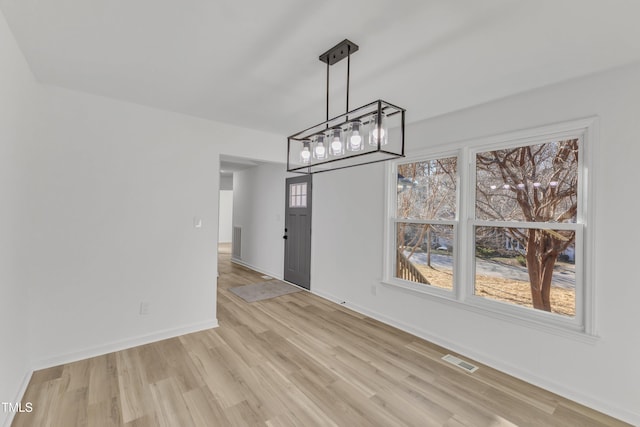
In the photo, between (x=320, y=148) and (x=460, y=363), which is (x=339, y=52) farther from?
(x=460, y=363)

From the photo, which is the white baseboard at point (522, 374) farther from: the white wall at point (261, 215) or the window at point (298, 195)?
the white wall at point (261, 215)

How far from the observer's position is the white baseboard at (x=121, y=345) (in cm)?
251

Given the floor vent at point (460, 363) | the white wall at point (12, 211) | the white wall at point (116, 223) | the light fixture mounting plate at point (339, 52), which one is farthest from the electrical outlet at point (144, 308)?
the floor vent at point (460, 363)

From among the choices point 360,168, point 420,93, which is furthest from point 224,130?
point 420,93

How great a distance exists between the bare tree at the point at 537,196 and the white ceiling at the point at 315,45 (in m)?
0.58

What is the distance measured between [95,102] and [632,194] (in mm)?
4479

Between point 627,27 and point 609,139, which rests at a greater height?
point 627,27

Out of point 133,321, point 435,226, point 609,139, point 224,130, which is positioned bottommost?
point 133,321

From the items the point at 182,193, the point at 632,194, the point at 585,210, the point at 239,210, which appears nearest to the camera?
the point at 632,194

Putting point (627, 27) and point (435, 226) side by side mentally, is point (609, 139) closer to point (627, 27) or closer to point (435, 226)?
point (627, 27)

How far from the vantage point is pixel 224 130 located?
3.53 metres

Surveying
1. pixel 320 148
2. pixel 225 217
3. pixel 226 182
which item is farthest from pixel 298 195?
pixel 225 217

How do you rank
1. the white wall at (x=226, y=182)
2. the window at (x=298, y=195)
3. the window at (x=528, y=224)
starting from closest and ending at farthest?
the window at (x=528, y=224) < the window at (x=298, y=195) < the white wall at (x=226, y=182)

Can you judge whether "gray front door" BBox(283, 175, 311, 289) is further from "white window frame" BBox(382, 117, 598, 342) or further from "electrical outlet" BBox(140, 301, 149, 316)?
"electrical outlet" BBox(140, 301, 149, 316)
